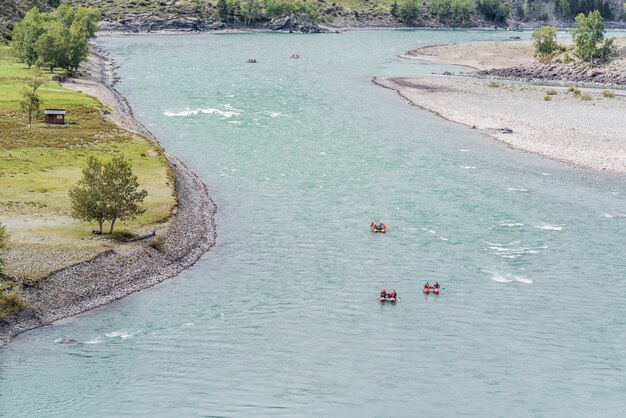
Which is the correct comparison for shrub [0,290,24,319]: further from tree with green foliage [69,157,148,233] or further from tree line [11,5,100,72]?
tree line [11,5,100,72]

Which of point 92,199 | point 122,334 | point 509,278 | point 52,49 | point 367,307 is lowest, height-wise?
point 122,334

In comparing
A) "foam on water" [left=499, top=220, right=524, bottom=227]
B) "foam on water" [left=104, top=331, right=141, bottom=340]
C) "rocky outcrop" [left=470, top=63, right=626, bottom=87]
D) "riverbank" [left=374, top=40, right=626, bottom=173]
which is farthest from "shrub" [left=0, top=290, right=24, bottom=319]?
"rocky outcrop" [left=470, top=63, right=626, bottom=87]

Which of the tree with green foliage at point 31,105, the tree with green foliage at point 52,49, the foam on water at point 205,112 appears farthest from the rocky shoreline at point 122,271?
the tree with green foliage at point 52,49

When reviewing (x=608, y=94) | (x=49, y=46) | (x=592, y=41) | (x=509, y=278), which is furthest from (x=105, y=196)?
(x=592, y=41)

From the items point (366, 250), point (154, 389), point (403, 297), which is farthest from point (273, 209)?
point (154, 389)

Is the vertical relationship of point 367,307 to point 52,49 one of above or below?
below

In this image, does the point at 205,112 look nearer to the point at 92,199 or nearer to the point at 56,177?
the point at 56,177

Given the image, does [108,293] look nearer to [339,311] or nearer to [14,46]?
[339,311]
